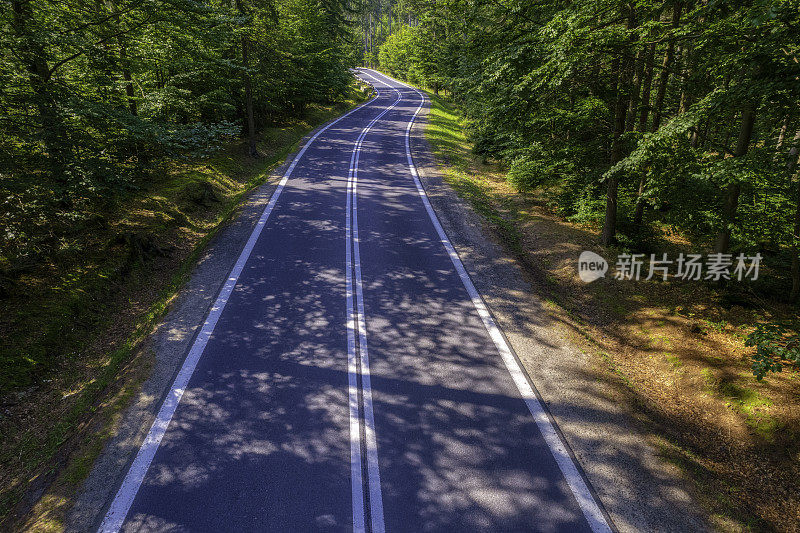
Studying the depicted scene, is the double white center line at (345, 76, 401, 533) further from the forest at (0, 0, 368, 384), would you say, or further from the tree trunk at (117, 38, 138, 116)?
the tree trunk at (117, 38, 138, 116)

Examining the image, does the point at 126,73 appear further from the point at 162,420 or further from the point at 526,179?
the point at 526,179

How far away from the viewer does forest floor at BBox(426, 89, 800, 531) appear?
14.0 ft

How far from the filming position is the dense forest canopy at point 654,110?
18.6 feet

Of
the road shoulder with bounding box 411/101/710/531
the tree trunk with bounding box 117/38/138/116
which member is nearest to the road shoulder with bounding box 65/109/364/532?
the tree trunk with bounding box 117/38/138/116

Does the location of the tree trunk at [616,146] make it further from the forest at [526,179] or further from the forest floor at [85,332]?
the forest floor at [85,332]

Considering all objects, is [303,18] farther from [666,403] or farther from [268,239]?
[666,403]

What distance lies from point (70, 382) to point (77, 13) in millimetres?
9028

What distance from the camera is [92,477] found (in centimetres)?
415

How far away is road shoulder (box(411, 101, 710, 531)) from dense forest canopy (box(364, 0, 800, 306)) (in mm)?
3211

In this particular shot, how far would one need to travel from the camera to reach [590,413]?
502 cm

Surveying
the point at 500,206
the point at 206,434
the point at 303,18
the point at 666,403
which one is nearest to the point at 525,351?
the point at 666,403

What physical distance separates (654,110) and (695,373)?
5686 millimetres

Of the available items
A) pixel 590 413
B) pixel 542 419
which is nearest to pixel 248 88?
pixel 542 419

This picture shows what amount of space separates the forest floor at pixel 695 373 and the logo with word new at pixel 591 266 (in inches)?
7.9
